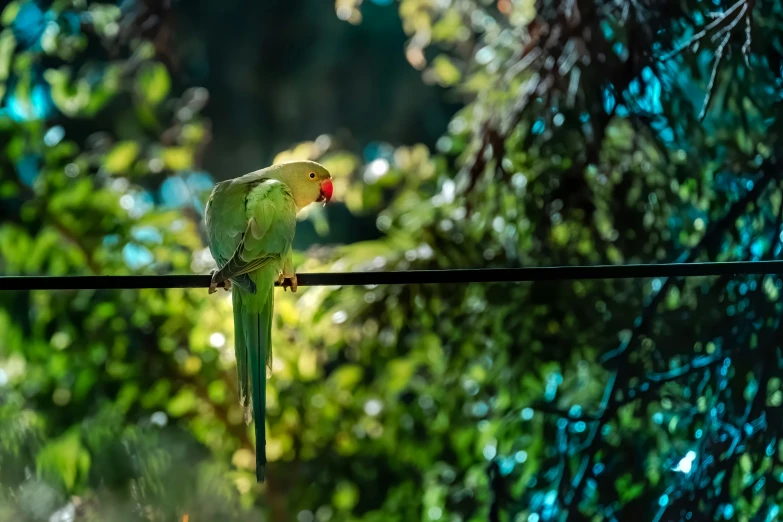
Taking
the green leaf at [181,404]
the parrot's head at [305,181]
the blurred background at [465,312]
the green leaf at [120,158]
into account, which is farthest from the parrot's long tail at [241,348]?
the green leaf at [120,158]

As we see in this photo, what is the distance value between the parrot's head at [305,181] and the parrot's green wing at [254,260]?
0.20 m

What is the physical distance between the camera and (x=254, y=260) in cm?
125

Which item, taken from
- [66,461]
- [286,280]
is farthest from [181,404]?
[286,280]

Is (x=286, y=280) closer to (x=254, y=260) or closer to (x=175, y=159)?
(x=254, y=260)

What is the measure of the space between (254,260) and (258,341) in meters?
0.15

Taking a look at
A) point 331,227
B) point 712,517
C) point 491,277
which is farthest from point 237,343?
point 331,227

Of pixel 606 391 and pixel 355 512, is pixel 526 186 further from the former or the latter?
pixel 355 512

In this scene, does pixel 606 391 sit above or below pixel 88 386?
above

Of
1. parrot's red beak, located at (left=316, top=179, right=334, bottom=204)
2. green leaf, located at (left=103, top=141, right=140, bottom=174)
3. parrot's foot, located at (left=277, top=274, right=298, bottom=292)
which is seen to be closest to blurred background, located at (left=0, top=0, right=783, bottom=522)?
green leaf, located at (left=103, top=141, right=140, bottom=174)

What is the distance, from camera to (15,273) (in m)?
1.99

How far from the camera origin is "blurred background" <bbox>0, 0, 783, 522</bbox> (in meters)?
1.79

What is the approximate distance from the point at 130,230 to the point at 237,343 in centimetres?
94

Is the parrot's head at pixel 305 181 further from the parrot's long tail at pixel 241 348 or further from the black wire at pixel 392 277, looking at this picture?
the black wire at pixel 392 277

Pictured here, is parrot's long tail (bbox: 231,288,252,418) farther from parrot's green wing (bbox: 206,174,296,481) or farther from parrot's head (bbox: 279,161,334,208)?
parrot's head (bbox: 279,161,334,208)
